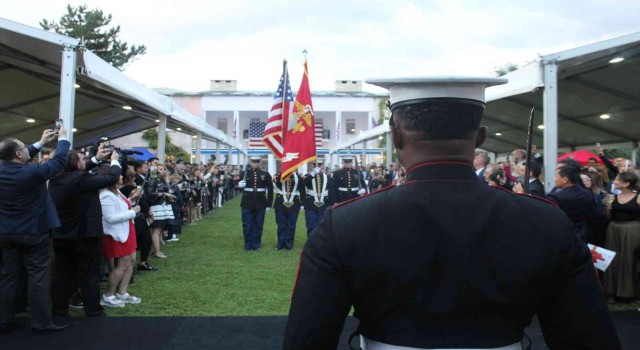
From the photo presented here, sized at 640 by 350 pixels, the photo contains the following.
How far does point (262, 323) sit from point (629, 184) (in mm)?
4847

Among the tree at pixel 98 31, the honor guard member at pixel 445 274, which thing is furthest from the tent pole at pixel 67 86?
the tree at pixel 98 31

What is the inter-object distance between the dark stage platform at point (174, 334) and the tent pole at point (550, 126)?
1.86m

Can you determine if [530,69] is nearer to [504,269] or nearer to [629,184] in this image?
[629,184]

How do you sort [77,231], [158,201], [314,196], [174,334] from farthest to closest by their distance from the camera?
[314,196] < [158,201] < [77,231] < [174,334]

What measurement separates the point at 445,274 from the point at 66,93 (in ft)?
19.3

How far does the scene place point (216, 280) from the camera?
7938mm

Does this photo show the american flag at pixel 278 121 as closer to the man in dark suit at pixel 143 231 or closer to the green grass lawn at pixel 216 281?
the green grass lawn at pixel 216 281

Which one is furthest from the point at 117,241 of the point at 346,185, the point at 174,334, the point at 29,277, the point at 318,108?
the point at 318,108

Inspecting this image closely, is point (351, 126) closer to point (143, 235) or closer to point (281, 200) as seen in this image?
point (281, 200)

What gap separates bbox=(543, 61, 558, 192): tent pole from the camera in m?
6.65

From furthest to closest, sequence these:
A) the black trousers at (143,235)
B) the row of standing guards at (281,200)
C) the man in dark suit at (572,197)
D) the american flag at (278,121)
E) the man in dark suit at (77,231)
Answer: the row of standing guards at (281,200) < the american flag at (278,121) < the black trousers at (143,235) < the man in dark suit at (572,197) < the man in dark suit at (77,231)

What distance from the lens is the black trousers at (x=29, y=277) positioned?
517 centimetres

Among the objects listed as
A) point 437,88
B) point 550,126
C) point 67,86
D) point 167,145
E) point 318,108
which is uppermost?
point 318,108

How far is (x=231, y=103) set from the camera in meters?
49.5
